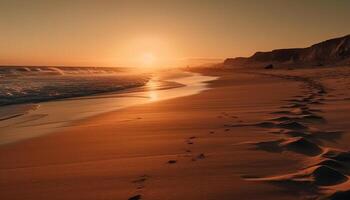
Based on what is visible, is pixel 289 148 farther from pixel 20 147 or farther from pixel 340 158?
pixel 20 147

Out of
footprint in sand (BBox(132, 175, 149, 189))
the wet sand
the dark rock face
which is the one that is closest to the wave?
the wet sand

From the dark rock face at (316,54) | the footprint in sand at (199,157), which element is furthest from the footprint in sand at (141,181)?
the dark rock face at (316,54)

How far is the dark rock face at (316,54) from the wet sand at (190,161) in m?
63.4

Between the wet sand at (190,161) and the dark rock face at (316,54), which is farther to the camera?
the dark rock face at (316,54)

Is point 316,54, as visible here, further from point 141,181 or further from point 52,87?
point 141,181

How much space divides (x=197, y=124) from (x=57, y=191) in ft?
13.3

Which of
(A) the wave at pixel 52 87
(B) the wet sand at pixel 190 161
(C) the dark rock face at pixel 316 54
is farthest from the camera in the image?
(C) the dark rock face at pixel 316 54

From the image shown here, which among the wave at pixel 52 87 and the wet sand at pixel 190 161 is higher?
the wet sand at pixel 190 161

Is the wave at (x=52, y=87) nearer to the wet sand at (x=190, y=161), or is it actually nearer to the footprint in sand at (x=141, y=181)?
the wet sand at (x=190, y=161)

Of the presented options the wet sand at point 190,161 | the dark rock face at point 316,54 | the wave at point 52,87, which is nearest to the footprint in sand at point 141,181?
the wet sand at point 190,161

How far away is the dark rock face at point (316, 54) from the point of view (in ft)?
263

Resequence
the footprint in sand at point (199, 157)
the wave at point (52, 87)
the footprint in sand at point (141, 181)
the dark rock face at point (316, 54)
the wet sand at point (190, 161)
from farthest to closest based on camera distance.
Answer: the dark rock face at point (316, 54) < the wave at point (52, 87) < the footprint in sand at point (199, 157) < the footprint in sand at point (141, 181) < the wet sand at point (190, 161)

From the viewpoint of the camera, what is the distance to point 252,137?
586 centimetres

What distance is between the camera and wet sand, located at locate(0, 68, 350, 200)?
362cm
